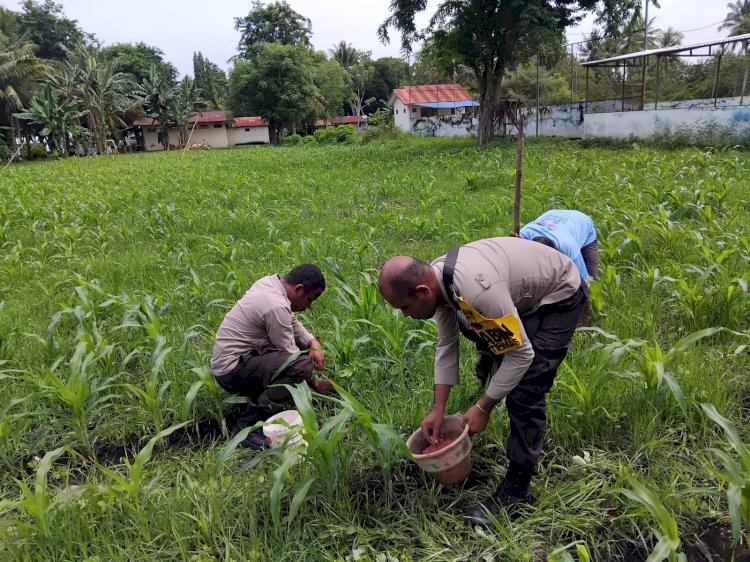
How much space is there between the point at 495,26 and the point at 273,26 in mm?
42563

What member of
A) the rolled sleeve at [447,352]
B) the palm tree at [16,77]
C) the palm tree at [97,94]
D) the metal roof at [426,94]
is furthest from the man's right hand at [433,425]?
the metal roof at [426,94]

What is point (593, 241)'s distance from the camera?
355 cm

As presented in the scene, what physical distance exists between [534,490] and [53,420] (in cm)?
264

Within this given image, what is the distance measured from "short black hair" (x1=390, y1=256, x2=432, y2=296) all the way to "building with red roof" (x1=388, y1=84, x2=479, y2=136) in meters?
31.6

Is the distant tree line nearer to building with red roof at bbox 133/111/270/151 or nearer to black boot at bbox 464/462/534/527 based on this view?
building with red roof at bbox 133/111/270/151

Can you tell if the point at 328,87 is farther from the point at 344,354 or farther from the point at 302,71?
the point at 344,354

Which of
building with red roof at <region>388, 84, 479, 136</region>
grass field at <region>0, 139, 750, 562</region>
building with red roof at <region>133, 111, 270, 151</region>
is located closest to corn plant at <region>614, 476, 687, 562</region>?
grass field at <region>0, 139, 750, 562</region>

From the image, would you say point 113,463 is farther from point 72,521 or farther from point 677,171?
point 677,171

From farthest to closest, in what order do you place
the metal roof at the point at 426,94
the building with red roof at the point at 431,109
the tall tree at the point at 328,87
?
1. the tall tree at the point at 328,87
2. the metal roof at the point at 426,94
3. the building with red roof at the point at 431,109

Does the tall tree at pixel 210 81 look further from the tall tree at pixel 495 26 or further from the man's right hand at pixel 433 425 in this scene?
the man's right hand at pixel 433 425

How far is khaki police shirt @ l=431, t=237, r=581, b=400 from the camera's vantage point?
6.27ft

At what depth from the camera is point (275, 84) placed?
138 feet

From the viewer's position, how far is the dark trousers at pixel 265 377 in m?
3.08

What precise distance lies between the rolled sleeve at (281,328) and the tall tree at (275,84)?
41813 mm
